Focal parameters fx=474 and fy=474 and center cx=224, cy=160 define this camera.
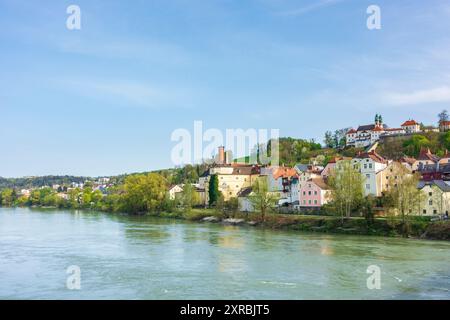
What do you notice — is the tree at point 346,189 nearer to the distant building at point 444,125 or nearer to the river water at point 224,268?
the river water at point 224,268

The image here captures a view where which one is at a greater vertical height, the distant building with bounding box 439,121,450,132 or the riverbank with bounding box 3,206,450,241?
the distant building with bounding box 439,121,450,132

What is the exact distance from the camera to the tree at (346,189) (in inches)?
1564

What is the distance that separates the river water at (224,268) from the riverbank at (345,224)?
2.21 metres

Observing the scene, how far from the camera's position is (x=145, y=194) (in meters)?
67.8

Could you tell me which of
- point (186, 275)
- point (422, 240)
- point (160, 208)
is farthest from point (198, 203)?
point (186, 275)

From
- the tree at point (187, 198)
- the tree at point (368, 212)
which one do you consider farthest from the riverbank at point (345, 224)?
the tree at point (187, 198)

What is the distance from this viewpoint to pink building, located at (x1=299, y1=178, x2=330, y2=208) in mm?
47781

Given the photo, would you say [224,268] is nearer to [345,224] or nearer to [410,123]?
[345,224]

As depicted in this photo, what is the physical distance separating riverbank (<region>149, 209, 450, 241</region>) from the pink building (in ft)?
14.8

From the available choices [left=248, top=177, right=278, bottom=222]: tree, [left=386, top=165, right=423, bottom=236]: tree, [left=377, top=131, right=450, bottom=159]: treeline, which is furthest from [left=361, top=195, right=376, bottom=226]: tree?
[left=377, top=131, right=450, bottom=159]: treeline

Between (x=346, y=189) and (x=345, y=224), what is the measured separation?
325 cm

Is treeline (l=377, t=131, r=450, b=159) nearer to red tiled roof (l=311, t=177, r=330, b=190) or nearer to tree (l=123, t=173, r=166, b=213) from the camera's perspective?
red tiled roof (l=311, t=177, r=330, b=190)
